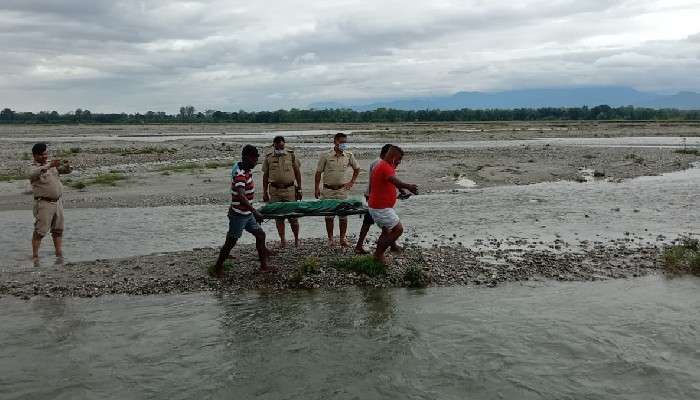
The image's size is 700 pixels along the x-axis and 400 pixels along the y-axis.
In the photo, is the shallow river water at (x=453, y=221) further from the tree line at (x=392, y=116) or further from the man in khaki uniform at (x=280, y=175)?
the tree line at (x=392, y=116)

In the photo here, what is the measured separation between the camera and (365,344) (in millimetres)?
8109

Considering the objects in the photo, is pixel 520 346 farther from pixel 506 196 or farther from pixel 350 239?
pixel 506 196

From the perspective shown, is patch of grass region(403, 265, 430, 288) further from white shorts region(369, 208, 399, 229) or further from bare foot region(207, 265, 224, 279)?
bare foot region(207, 265, 224, 279)

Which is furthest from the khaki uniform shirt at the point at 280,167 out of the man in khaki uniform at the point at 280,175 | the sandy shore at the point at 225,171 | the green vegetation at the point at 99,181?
the green vegetation at the point at 99,181

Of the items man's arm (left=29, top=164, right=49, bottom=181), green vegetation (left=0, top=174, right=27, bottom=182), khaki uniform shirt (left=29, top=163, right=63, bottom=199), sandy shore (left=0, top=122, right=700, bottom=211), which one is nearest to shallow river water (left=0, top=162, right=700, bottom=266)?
khaki uniform shirt (left=29, top=163, right=63, bottom=199)

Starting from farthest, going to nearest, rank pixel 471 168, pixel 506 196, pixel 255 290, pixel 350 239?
pixel 471 168, pixel 506 196, pixel 350 239, pixel 255 290

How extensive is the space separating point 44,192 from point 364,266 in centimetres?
684

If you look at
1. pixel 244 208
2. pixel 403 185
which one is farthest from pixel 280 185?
pixel 403 185

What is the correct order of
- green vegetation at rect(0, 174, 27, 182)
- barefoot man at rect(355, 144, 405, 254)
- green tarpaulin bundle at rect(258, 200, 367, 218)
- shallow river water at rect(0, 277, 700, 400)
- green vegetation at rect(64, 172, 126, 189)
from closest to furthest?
shallow river water at rect(0, 277, 700, 400), barefoot man at rect(355, 144, 405, 254), green tarpaulin bundle at rect(258, 200, 367, 218), green vegetation at rect(64, 172, 126, 189), green vegetation at rect(0, 174, 27, 182)

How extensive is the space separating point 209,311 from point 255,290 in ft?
3.79

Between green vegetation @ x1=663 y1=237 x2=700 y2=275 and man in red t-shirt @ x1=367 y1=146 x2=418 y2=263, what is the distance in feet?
18.3

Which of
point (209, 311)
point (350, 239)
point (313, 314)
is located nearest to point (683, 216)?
point (350, 239)

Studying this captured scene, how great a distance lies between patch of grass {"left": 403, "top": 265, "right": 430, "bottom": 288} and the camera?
10.6 m

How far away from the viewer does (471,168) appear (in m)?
33.8
